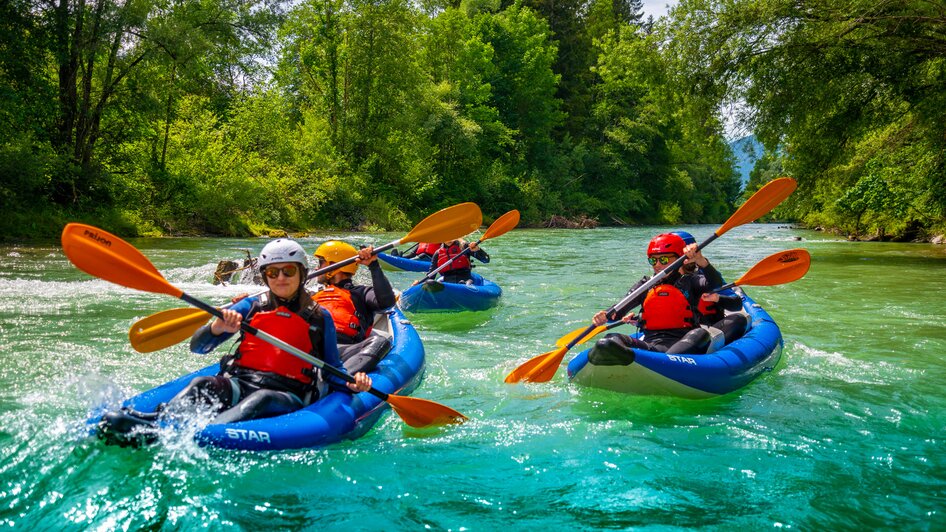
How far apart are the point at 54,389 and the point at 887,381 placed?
5.94 m

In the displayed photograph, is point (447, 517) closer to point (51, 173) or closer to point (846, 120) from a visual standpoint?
point (846, 120)

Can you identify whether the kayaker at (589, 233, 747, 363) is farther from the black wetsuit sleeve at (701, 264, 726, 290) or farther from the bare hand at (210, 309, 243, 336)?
the bare hand at (210, 309, 243, 336)

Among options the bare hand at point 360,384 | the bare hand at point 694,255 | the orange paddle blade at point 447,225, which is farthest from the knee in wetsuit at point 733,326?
the bare hand at point 360,384

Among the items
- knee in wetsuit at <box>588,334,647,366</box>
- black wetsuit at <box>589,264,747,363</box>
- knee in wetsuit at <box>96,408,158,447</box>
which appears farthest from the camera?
black wetsuit at <box>589,264,747,363</box>

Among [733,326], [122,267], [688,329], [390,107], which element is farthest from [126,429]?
[390,107]

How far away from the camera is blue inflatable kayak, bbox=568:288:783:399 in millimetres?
4461

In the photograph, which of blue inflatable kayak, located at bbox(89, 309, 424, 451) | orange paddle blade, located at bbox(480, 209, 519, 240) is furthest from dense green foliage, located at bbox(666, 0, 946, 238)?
blue inflatable kayak, located at bbox(89, 309, 424, 451)

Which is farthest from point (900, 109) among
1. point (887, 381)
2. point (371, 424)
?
point (371, 424)

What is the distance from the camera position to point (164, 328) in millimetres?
3812

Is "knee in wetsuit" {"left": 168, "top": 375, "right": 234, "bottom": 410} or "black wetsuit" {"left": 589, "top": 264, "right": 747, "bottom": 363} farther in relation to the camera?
"black wetsuit" {"left": 589, "top": 264, "right": 747, "bottom": 363}

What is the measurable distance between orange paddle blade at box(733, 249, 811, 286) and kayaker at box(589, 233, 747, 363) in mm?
377

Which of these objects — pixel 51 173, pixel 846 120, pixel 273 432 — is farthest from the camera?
pixel 51 173

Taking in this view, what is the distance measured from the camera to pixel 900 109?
13.2 meters

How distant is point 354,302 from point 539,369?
4.87 ft
